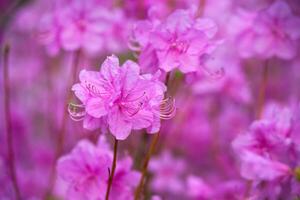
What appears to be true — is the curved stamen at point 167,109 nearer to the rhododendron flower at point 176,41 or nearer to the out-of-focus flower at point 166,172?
the rhododendron flower at point 176,41

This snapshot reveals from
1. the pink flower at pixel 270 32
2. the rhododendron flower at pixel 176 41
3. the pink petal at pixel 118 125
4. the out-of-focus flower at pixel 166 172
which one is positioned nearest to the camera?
the pink petal at pixel 118 125

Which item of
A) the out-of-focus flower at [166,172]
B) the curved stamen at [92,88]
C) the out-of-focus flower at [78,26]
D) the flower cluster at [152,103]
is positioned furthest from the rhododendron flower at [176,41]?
the out-of-focus flower at [166,172]

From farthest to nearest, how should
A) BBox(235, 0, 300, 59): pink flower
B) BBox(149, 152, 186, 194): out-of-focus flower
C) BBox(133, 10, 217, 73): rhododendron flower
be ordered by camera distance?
BBox(149, 152, 186, 194): out-of-focus flower < BBox(235, 0, 300, 59): pink flower < BBox(133, 10, 217, 73): rhododendron flower

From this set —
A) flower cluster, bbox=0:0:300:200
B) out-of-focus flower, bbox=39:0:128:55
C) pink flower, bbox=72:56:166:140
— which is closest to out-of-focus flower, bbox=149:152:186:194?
flower cluster, bbox=0:0:300:200

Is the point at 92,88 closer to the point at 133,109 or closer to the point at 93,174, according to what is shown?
the point at 133,109

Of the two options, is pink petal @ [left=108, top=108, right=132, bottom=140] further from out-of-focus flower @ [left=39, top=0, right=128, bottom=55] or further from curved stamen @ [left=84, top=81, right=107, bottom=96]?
out-of-focus flower @ [left=39, top=0, right=128, bottom=55]

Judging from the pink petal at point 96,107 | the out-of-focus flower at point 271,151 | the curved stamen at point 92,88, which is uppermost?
the curved stamen at point 92,88
